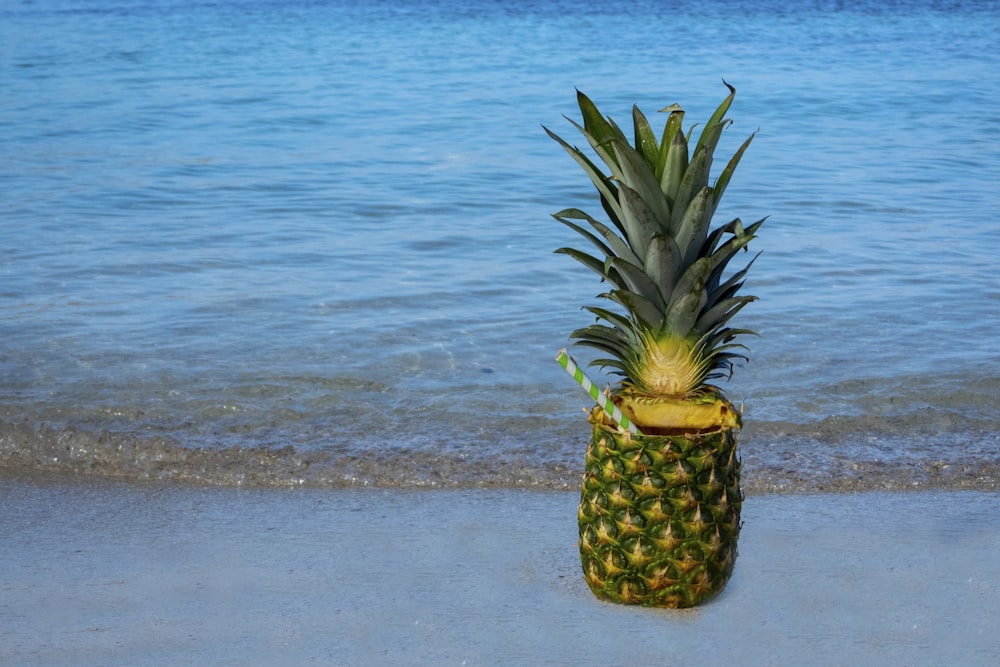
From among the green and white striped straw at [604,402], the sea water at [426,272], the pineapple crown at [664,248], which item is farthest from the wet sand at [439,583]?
the pineapple crown at [664,248]

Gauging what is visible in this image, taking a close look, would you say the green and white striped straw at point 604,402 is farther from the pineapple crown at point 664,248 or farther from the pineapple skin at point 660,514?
the pineapple crown at point 664,248

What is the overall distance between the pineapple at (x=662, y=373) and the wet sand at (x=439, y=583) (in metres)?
0.21

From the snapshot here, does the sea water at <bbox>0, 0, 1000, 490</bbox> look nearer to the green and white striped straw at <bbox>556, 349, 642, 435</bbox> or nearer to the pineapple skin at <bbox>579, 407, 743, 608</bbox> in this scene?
the pineapple skin at <bbox>579, 407, 743, 608</bbox>

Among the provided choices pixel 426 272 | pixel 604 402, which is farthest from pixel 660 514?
pixel 426 272

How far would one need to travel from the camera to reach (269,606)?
377 cm

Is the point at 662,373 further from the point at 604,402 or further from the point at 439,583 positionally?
the point at 439,583

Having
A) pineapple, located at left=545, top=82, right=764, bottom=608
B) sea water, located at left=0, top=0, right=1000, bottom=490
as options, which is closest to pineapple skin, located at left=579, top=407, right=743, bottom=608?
pineapple, located at left=545, top=82, right=764, bottom=608

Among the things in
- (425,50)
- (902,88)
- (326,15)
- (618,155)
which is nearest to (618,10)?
(326,15)

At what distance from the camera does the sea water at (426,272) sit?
18.0 feet

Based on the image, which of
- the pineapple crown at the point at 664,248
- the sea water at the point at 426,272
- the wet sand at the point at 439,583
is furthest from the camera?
the sea water at the point at 426,272

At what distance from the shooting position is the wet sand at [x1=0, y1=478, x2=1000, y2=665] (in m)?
3.52

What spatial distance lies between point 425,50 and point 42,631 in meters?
23.0

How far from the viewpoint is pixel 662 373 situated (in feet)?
12.0

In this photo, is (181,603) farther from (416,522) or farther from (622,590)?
(622,590)
